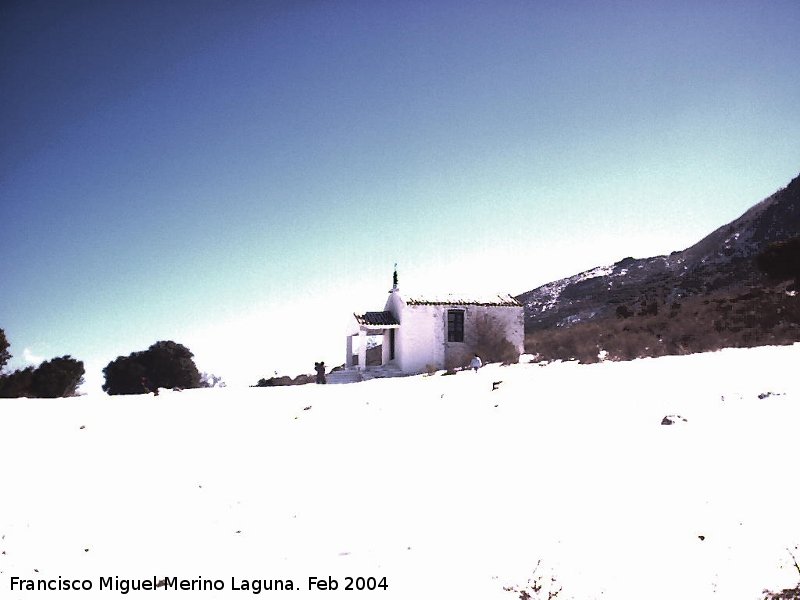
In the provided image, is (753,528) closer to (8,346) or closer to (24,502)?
(24,502)

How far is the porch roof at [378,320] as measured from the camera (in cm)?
2477

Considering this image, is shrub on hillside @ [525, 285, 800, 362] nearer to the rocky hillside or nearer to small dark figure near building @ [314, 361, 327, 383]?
the rocky hillside

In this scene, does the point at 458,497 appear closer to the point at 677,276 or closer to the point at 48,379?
the point at 48,379

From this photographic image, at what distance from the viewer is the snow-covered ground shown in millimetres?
4418

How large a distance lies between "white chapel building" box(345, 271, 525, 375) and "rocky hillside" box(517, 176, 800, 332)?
10132 millimetres

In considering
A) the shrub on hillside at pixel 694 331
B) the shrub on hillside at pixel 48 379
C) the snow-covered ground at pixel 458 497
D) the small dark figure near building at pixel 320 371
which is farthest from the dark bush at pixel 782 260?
the shrub on hillside at pixel 48 379

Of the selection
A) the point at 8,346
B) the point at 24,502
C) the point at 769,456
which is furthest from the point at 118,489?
the point at 8,346

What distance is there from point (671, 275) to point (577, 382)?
185ft

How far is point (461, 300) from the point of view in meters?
25.4

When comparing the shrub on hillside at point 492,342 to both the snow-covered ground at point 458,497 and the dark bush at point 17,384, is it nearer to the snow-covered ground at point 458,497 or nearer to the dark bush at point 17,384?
the snow-covered ground at point 458,497

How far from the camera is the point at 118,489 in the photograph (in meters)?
6.99

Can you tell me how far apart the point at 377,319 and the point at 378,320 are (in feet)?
0.44

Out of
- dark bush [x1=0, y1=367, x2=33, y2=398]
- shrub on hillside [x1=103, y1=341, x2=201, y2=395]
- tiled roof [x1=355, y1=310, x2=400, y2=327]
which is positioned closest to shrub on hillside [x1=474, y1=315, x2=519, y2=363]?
tiled roof [x1=355, y1=310, x2=400, y2=327]

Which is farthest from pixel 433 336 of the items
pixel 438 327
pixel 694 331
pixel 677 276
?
pixel 677 276
